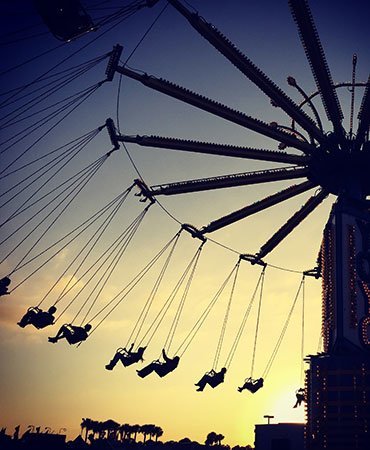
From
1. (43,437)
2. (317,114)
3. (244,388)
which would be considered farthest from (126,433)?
(317,114)

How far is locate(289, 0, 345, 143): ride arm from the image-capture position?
18703 millimetres

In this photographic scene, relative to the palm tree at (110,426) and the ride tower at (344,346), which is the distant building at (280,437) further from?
the palm tree at (110,426)

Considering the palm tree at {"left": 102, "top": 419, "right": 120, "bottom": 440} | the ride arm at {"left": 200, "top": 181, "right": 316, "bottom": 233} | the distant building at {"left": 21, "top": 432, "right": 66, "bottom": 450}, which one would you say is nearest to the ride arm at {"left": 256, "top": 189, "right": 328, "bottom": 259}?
the ride arm at {"left": 200, "top": 181, "right": 316, "bottom": 233}

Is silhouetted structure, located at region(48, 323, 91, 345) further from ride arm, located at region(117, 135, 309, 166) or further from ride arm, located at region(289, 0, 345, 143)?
ride arm, located at region(289, 0, 345, 143)

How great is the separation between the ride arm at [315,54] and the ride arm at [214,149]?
116 inches

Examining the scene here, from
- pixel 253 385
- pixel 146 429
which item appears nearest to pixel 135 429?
pixel 146 429

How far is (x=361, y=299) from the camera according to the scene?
67.4 feet

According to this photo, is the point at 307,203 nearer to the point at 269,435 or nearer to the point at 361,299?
the point at 361,299

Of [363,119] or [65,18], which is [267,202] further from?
[65,18]

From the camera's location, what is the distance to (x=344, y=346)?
20047 millimetres

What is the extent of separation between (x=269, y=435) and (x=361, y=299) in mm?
27101

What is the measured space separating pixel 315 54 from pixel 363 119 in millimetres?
4067

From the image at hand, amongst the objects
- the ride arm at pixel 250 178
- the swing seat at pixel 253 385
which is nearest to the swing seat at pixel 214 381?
the swing seat at pixel 253 385

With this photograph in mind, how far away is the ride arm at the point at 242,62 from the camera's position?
1983 cm
